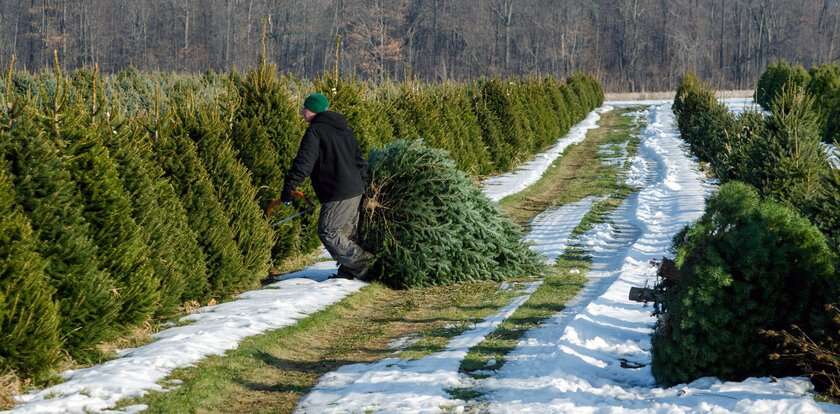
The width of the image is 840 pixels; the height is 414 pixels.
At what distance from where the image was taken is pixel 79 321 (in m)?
6.41

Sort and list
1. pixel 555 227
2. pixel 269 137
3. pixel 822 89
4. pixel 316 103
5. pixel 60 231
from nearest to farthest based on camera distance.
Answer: pixel 60 231, pixel 316 103, pixel 269 137, pixel 555 227, pixel 822 89

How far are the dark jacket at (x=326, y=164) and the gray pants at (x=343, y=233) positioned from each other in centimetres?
12

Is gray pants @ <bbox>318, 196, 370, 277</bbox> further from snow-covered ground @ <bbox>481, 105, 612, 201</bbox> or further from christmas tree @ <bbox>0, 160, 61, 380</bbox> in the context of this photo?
snow-covered ground @ <bbox>481, 105, 612, 201</bbox>

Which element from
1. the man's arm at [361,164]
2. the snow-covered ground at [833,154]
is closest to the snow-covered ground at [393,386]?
the man's arm at [361,164]

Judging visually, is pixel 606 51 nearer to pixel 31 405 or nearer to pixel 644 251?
pixel 644 251

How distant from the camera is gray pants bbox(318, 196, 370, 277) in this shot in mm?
9312

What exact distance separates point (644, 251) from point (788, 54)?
293ft

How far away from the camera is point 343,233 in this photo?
953 cm

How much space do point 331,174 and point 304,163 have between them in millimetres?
307

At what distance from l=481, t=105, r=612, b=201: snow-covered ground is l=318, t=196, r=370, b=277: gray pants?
4017 mm

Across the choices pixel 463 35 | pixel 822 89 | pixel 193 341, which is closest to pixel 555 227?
pixel 193 341

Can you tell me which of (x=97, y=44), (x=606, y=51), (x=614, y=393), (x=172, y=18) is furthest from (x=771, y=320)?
(x=606, y=51)

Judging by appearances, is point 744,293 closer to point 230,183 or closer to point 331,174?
point 331,174

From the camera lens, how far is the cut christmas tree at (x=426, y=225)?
949 centimetres
